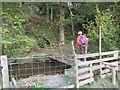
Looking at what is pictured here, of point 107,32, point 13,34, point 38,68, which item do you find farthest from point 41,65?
point 107,32

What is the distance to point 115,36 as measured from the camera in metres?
8.84

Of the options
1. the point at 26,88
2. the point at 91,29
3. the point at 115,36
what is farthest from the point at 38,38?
the point at 26,88

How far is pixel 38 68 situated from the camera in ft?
28.1

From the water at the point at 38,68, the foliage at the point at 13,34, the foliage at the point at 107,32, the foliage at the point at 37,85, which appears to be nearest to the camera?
the foliage at the point at 37,85

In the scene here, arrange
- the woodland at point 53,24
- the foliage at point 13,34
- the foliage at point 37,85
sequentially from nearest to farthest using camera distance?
the foliage at point 37,85
the foliage at point 13,34
the woodland at point 53,24

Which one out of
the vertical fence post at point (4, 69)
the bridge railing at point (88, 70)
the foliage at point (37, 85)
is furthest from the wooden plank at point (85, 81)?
the vertical fence post at point (4, 69)

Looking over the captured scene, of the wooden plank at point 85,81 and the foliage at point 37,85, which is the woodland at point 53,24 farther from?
the wooden plank at point 85,81

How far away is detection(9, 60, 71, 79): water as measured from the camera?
8066 millimetres

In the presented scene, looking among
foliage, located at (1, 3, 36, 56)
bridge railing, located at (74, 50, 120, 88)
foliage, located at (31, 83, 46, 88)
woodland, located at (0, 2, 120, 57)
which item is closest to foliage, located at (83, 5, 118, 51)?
woodland, located at (0, 2, 120, 57)

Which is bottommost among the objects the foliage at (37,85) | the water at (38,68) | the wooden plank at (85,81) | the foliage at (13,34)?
the foliage at (37,85)

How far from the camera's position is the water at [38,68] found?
8.07 metres

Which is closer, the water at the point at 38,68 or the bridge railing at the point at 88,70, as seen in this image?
the bridge railing at the point at 88,70

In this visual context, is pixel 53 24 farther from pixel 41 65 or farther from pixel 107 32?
pixel 107 32

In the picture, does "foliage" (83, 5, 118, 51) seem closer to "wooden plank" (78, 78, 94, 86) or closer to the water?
the water
